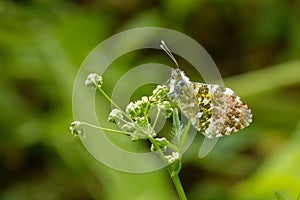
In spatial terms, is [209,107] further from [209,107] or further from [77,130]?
[77,130]

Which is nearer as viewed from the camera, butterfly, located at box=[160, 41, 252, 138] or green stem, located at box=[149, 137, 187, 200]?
green stem, located at box=[149, 137, 187, 200]

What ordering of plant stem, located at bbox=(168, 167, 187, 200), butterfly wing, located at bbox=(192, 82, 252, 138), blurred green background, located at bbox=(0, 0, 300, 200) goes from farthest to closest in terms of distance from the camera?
1. blurred green background, located at bbox=(0, 0, 300, 200)
2. butterfly wing, located at bbox=(192, 82, 252, 138)
3. plant stem, located at bbox=(168, 167, 187, 200)

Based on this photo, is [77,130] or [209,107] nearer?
[77,130]

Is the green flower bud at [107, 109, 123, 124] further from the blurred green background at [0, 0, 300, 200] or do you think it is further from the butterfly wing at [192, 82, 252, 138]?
the blurred green background at [0, 0, 300, 200]

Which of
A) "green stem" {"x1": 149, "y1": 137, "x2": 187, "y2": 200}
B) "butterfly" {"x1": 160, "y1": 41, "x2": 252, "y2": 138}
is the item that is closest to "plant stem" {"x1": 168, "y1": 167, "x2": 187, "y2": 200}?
"green stem" {"x1": 149, "y1": 137, "x2": 187, "y2": 200}

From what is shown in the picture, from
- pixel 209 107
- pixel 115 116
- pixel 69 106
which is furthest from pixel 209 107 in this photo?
pixel 69 106

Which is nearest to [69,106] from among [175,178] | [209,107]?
[209,107]

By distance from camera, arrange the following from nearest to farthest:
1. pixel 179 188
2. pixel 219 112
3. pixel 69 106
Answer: pixel 179 188 → pixel 219 112 → pixel 69 106

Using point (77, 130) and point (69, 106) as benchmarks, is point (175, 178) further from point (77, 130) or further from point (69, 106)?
point (69, 106)

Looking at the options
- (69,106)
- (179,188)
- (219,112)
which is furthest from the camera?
(69,106)

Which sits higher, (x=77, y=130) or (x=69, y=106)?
(x=77, y=130)
